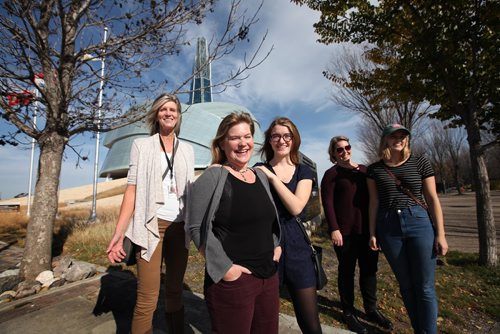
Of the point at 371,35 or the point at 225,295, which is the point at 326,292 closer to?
the point at 225,295

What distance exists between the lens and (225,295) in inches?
61.2

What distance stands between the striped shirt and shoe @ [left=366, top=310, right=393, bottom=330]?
126 cm

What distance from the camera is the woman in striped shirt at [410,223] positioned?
233cm

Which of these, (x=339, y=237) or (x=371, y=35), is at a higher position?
(x=371, y=35)

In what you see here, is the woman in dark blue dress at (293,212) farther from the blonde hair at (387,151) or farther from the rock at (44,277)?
the rock at (44,277)

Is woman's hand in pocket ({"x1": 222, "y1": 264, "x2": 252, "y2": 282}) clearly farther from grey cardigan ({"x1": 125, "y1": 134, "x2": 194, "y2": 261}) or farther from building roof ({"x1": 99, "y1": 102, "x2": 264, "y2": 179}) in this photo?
building roof ({"x1": 99, "y1": 102, "x2": 264, "y2": 179})

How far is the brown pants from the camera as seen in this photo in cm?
202

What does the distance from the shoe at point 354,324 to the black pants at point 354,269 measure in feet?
0.23

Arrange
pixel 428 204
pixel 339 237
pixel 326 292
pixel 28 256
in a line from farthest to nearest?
1. pixel 28 256
2. pixel 326 292
3. pixel 339 237
4. pixel 428 204

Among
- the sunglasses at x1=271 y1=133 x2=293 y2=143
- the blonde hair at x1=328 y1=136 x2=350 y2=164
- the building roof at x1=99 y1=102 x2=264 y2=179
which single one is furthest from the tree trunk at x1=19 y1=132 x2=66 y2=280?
the building roof at x1=99 y1=102 x2=264 y2=179

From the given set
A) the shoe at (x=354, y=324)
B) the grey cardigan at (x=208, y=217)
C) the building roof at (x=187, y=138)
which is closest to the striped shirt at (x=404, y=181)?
the shoe at (x=354, y=324)

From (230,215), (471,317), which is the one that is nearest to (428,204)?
(471,317)

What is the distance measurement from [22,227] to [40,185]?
966 cm

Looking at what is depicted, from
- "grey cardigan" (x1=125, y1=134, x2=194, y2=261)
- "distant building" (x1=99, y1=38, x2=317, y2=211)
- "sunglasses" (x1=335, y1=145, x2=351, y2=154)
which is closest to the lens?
"grey cardigan" (x1=125, y1=134, x2=194, y2=261)
